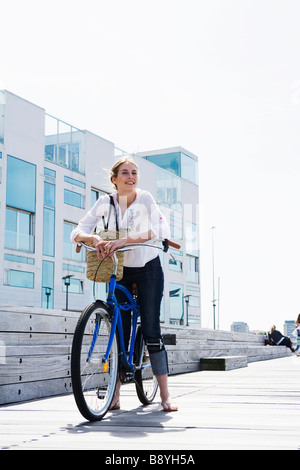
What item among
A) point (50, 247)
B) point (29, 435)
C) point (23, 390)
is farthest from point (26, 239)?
point (29, 435)

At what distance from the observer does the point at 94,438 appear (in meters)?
3.19

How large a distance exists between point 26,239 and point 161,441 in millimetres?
31061

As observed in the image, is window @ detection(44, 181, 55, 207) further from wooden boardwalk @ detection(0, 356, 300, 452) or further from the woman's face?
the woman's face

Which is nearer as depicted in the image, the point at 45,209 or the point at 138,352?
the point at 138,352

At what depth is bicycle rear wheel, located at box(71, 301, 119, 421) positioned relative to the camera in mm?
3674

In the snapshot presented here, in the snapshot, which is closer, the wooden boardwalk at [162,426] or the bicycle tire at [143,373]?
the wooden boardwalk at [162,426]

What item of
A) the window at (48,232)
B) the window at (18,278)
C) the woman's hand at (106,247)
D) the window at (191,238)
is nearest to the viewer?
the woman's hand at (106,247)

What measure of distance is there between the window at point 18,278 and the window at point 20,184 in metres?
3.44

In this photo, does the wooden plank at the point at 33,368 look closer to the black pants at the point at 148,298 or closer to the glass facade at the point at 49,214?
the black pants at the point at 148,298

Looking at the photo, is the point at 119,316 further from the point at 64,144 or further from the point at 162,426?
the point at 64,144

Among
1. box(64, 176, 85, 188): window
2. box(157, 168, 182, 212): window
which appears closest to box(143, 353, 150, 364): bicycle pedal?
box(64, 176, 85, 188): window

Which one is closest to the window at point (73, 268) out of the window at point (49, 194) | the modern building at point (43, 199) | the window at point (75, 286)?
the modern building at point (43, 199)

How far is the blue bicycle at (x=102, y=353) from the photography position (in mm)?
3696
